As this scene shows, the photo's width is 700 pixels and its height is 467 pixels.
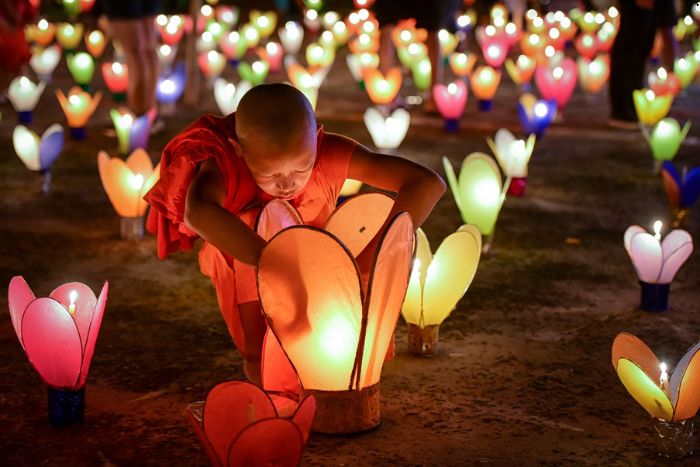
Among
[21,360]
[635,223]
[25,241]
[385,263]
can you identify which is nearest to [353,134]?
[635,223]

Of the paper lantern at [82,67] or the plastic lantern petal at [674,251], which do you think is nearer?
the plastic lantern petal at [674,251]

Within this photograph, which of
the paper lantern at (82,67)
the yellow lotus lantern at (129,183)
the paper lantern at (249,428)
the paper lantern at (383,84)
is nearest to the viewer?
the paper lantern at (249,428)

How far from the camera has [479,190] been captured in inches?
168

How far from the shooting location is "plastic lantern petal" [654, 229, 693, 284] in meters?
3.59

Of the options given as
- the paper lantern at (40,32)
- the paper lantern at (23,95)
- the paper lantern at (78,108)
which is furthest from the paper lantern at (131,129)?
the paper lantern at (40,32)

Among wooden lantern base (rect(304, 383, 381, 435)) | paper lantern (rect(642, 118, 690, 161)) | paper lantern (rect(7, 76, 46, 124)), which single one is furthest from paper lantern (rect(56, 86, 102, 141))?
wooden lantern base (rect(304, 383, 381, 435))

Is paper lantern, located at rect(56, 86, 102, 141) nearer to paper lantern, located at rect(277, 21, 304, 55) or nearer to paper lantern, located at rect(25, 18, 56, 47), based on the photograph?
paper lantern, located at rect(25, 18, 56, 47)

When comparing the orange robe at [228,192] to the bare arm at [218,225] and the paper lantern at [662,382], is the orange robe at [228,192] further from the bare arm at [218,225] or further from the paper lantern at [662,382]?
the paper lantern at [662,382]

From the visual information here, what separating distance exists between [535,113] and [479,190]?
2674mm

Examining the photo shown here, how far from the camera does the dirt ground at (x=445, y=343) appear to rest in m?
2.62

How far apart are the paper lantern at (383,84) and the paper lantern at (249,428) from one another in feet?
18.2

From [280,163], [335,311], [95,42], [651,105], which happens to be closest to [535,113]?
[651,105]

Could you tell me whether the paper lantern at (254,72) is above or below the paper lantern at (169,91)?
above

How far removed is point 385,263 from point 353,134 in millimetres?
4934
